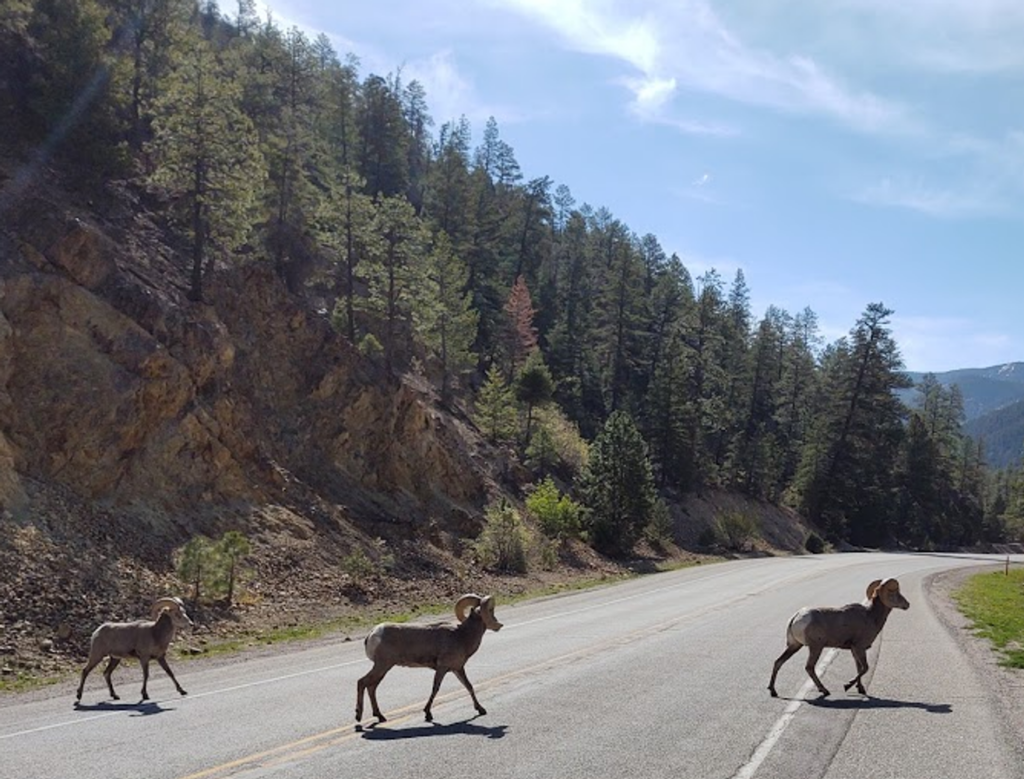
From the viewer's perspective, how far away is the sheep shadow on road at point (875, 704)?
10023 millimetres

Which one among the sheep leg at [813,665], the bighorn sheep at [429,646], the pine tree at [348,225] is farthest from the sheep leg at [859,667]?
the pine tree at [348,225]

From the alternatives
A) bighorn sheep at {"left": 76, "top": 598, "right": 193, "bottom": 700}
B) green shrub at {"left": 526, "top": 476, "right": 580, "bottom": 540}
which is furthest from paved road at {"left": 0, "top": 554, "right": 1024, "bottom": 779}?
green shrub at {"left": 526, "top": 476, "right": 580, "bottom": 540}

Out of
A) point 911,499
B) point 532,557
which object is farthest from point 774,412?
point 532,557

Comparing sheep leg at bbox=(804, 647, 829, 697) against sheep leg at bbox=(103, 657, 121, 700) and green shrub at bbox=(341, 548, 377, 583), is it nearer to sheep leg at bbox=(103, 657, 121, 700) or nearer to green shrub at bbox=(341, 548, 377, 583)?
sheep leg at bbox=(103, 657, 121, 700)

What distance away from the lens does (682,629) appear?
17875 mm

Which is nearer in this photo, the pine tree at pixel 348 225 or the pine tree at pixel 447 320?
the pine tree at pixel 348 225

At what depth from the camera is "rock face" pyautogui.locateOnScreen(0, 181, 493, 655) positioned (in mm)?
18450

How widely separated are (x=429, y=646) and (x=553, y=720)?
5.28 ft

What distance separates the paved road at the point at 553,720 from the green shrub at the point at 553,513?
71.9ft

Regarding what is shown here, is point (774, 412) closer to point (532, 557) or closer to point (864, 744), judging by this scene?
point (532, 557)

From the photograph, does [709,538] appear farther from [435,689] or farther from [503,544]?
[435,689]

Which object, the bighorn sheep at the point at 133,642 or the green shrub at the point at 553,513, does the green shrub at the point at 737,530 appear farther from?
the bighorn sheep at the point at 133,642

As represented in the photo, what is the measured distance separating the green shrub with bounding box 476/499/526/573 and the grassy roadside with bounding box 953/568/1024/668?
587 inches

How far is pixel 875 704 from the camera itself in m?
10.2
